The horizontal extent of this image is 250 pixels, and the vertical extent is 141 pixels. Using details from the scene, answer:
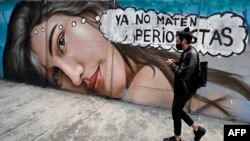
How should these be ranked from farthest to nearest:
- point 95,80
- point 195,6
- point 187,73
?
point 95,80
point 195,6
point 187,73

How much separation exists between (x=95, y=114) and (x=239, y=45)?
308 centimetres

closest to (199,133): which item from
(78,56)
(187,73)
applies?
(187,73)

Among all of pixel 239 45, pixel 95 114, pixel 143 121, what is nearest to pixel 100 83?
pixel 95 114

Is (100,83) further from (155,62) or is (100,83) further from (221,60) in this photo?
(221,60)

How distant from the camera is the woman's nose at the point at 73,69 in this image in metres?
6.29

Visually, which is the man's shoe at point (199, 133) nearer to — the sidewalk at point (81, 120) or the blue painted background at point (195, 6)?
the sidewalk at point (81, 120)

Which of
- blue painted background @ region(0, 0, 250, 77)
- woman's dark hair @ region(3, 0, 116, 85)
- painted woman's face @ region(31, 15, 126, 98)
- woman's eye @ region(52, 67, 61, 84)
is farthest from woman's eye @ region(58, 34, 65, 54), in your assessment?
blue painted background @ region(0, 0, 250, 77)

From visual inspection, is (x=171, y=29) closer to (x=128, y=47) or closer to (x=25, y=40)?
(x=128, y=47)

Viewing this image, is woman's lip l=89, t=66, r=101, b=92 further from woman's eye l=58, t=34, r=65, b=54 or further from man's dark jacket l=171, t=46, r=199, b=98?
man's dark jacket l=171, t=46, r=199, b=98

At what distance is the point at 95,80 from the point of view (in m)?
6.14

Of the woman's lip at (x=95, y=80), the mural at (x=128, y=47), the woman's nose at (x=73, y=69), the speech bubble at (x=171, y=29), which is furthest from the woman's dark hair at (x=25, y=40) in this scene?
the woman's lip at (x=95, y=80)

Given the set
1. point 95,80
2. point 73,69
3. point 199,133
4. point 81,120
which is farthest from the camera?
point 73,69

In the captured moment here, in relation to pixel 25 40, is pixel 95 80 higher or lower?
lower

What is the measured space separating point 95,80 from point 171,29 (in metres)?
2.22
